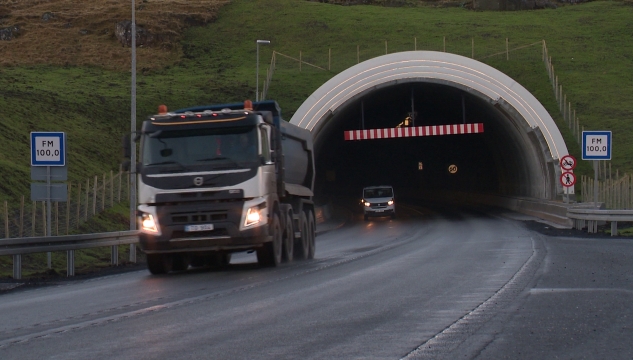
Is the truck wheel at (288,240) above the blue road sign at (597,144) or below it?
below

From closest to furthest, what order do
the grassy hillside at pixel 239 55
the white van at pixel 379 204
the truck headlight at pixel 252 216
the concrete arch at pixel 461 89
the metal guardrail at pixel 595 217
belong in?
1. the truck headlight at pixel 252 216
2. the metal guardrail at pixel 595 217
3. the concrete arch at pixel 461 89
4. the white van at pixel 379 204
5. the grassy hillside at pixel 239 55

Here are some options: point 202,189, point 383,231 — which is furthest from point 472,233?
point 202,189

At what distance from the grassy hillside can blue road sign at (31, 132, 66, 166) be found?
12792 mm

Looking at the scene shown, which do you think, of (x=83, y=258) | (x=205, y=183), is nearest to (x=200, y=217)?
(x=205, y=183)

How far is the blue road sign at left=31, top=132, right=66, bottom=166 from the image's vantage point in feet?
71.0

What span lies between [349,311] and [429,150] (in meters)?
→ 67.7

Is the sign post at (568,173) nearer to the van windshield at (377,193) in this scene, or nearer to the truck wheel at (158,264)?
the van windshield at (377,193)

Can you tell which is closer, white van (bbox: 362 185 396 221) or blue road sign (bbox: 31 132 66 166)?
blue road sign (bbox: 31 132 66 166)

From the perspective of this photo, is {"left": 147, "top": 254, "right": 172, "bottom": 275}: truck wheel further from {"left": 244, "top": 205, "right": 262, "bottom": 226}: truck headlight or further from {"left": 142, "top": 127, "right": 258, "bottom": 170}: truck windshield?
{"left": 244, "top": 205, "right": 262, "bottom": 226}: truck headlight

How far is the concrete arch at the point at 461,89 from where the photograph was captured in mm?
45281

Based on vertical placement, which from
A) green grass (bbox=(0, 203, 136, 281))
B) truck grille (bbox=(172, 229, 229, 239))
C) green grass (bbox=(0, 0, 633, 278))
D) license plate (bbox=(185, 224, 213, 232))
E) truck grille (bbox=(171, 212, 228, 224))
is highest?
green grass (bbox=(0, 0, 633, 278))

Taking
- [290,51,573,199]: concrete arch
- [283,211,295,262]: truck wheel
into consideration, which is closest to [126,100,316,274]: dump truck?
[283,211,295,262]: truck wheel

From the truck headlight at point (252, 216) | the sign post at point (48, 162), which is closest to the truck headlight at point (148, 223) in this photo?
the truck headlight at point (252, 216)

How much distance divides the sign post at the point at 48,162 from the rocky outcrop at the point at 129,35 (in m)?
64.6
